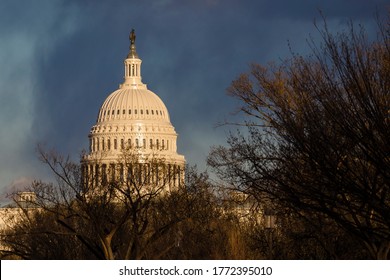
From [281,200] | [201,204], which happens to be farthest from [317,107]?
[201,204]

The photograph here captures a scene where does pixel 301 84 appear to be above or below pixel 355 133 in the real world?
above

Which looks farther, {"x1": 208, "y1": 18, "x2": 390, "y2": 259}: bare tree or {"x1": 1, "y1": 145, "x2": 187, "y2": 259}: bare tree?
{"x1": 1, "y1": 145, "x2": 187, "y2": 259}: bare tree

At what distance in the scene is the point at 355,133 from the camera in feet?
102

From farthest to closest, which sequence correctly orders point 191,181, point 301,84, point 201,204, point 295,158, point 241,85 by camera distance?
1. point 191,181
2. point 201,204
3. point 241,85
4. point 295,158
5. point 301,84

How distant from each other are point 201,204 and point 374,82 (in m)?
39.5

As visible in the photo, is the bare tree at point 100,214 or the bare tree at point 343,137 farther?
the bare tree at point 100,214

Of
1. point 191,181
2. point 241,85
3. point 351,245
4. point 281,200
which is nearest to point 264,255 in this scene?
point 351,245

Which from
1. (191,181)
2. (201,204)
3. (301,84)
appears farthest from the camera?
(191,181)

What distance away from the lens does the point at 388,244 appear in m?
40.4

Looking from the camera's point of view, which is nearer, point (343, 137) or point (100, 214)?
point (343, 137)

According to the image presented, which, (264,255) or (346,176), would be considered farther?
(264,255)

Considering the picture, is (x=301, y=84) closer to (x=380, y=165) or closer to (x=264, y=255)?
(x=380, y=165)

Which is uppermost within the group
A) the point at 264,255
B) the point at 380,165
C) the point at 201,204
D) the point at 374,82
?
the point at 201,204

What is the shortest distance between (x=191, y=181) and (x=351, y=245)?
27959 mm
